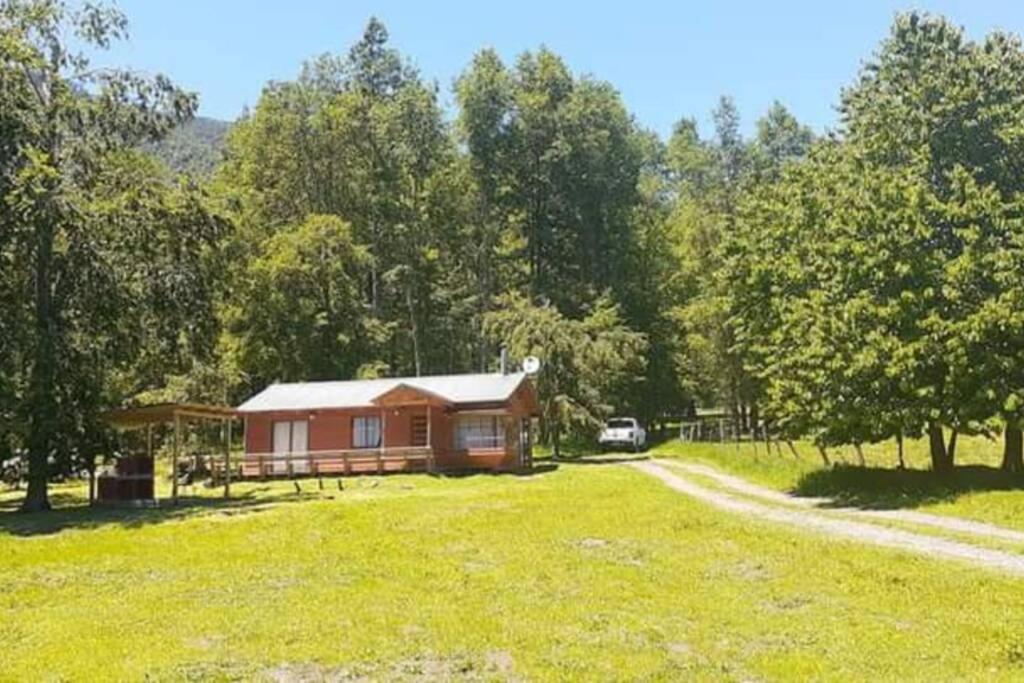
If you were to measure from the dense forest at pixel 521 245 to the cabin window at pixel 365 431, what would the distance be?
712 cm

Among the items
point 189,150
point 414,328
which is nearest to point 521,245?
point 414,328

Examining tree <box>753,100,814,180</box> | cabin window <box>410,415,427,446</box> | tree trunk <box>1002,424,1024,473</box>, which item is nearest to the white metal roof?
cabin window <box>410,415,427,446</box>

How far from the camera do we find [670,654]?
830 centimetres

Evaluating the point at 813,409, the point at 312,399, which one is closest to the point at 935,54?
the point at 813,409

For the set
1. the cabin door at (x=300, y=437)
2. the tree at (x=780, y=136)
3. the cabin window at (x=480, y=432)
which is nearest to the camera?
the cabin window at (x=480, y=432)

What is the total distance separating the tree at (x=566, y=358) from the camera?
140 ft

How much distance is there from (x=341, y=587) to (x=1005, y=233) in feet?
55.9

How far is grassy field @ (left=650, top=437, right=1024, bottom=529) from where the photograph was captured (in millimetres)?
18547

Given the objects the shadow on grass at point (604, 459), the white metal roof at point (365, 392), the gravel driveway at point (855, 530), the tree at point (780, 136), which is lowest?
the gravel driveway at point (855, 530)

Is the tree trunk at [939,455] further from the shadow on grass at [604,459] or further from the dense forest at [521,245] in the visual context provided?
the shadow on grass at [604,459]

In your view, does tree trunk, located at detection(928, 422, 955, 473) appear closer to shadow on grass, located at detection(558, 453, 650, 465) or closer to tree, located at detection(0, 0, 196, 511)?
shadow on grass, located at detection(558, 453, 650, 465)

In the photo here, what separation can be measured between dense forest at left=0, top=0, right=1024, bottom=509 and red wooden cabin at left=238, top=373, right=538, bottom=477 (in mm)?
5461

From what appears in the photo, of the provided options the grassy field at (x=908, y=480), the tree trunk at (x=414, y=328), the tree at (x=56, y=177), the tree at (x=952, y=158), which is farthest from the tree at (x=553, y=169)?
the tree at (x=56, y=177)

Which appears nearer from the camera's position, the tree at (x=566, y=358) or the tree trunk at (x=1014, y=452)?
the tree trunk at (x=1014, y=452)
